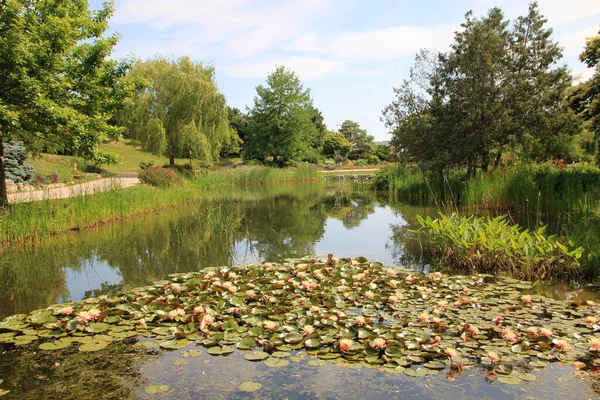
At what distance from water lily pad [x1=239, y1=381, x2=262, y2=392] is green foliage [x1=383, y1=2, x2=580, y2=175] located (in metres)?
14.0

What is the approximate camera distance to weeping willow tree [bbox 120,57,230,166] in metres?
23.7

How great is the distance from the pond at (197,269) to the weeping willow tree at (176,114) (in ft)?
33.9

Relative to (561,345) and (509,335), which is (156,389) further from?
(561,345)

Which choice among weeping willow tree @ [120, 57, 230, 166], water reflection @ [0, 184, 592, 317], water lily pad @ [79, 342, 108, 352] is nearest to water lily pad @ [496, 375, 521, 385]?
water lily pad @ [79, 342, 108, 352]

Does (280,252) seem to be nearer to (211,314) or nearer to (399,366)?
(211,314)

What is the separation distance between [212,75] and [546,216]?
22759mm

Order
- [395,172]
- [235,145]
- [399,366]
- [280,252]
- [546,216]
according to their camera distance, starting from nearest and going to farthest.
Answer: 1. [399,366]
2. [280,252]
3. [546,216]
4. [395,172]
5. [235,145]

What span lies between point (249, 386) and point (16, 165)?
1939cm

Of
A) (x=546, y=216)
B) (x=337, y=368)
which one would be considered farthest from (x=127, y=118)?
(x=337, y=368)

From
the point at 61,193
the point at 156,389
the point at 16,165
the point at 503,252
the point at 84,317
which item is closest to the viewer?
the point at 156,389

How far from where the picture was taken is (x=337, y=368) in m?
A: 3.42

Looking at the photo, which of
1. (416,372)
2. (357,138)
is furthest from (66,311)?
(357,138)

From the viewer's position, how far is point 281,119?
39906 millimetres

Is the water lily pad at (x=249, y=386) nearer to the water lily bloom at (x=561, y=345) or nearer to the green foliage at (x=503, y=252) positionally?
the water lily bloom at (x=561, y=345)
